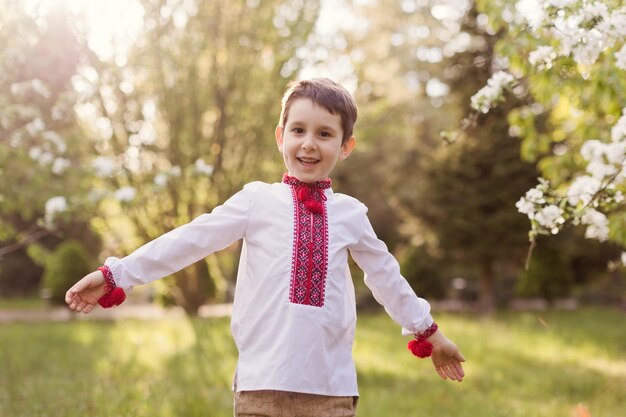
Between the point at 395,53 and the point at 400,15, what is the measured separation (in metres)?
2.10

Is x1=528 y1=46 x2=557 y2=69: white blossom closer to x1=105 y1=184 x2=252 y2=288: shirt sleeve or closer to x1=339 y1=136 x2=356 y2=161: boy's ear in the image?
x1=339 y1=136 x2=356 y2=161: boy's ear

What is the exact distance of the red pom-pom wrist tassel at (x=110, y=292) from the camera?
2414 millimetres

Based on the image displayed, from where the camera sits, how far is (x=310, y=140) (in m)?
2.61

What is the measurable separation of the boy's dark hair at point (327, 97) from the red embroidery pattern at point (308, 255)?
32cm

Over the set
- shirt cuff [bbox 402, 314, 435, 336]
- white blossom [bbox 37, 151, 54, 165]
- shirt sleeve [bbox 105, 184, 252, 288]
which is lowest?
shirt cuff [bbox 402, 314, 435, 336]

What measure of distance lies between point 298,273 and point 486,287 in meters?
17.8

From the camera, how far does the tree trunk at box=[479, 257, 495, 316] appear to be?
19.3 m

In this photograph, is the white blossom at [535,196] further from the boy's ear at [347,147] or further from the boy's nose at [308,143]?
the boy's nose at [308,143]

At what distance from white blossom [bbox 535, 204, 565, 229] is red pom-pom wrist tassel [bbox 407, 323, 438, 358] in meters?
0.91

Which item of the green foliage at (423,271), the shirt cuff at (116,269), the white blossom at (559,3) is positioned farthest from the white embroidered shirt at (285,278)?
the green foliage at (423,271)

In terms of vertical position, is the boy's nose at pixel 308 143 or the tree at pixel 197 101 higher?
the tree at pixel 197 101

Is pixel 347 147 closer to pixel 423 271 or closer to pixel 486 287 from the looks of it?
pixel 486 287

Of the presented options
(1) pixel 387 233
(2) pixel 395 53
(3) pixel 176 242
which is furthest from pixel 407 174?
(3) pixel 176 242

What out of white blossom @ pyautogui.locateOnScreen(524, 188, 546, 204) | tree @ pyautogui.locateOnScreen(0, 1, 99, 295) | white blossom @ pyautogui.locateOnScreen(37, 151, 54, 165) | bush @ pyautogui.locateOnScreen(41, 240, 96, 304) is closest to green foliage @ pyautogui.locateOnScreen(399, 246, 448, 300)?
bush @ pyautogui.locateOnScreen(41, 240, 96, 304)
